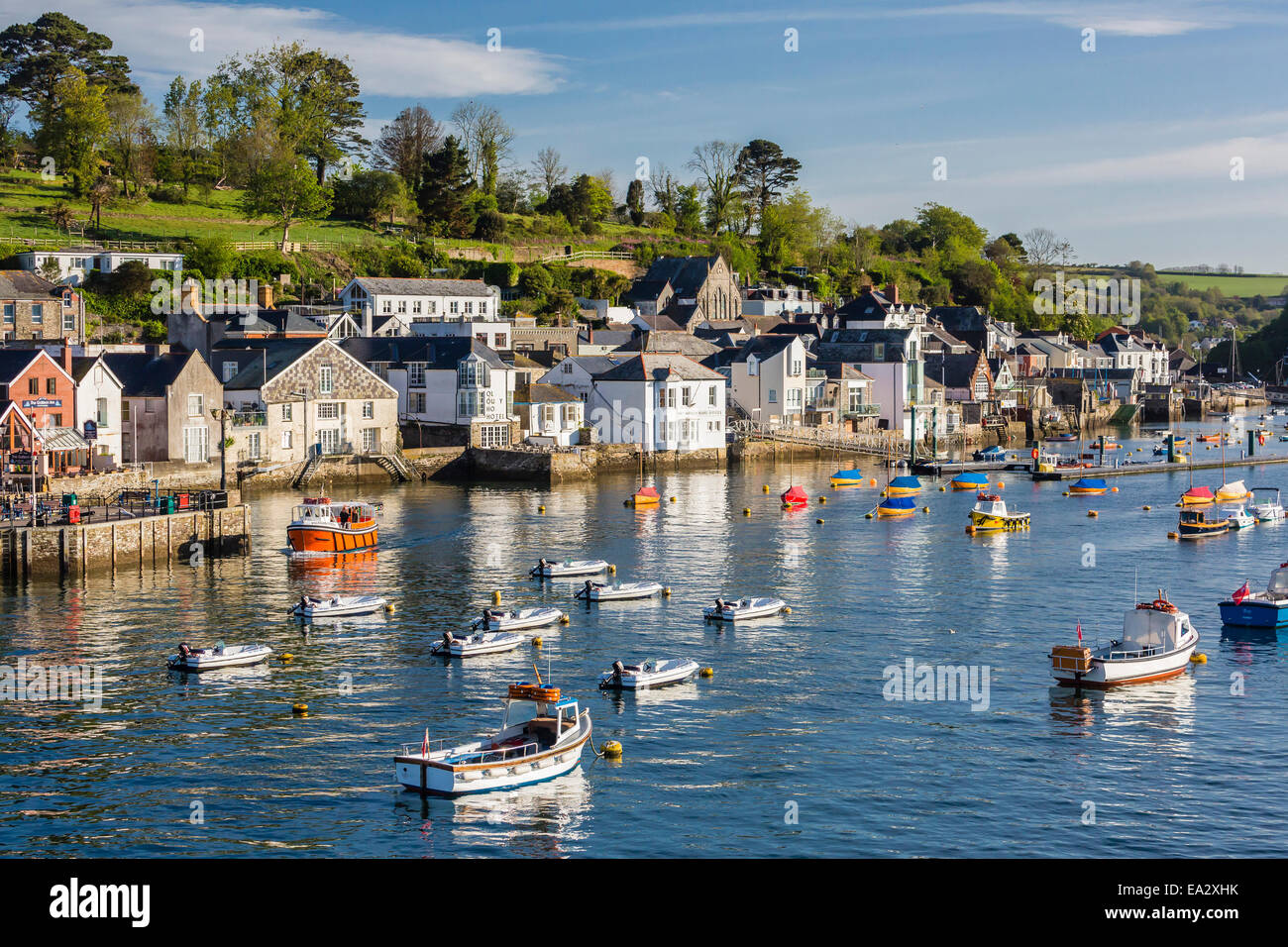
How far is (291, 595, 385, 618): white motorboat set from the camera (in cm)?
5100

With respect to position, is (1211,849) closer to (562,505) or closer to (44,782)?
(44,782)

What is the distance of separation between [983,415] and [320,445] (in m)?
82.0

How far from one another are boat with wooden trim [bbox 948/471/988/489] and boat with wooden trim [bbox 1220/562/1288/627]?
46641 millimetres

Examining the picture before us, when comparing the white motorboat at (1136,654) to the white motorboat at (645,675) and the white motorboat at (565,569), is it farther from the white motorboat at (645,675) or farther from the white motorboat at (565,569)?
the white motorboat at (565,569)

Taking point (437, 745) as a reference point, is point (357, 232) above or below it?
above

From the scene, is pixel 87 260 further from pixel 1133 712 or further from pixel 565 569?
pixel 1133 712

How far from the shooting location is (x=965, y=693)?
4066 centimetres

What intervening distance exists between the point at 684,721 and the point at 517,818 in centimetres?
849

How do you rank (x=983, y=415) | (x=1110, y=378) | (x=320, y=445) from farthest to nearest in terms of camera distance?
(x=1110, y=378), (x=983, y=415), (x=320, y=445)

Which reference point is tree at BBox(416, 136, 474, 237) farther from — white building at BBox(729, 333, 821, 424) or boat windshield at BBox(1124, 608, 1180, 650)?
boat windshield at BBox(1124, 608, 1180, 650)

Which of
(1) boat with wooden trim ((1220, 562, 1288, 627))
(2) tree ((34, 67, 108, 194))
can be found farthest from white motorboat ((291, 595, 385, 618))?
(2) tree ((34, 67, 108, 194))
